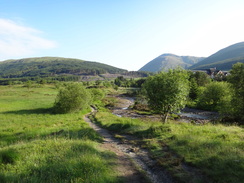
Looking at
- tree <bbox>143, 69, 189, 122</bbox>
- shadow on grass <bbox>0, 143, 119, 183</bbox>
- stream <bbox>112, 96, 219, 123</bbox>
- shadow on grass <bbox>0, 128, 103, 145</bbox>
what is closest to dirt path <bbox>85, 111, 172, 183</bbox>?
shadow on grass <bbox>0, 143, 119, 183</bbox>

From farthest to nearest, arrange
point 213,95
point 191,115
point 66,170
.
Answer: point 213,95 < point 191,115 < point 66,170

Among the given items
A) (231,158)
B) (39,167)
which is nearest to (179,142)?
(231,158)

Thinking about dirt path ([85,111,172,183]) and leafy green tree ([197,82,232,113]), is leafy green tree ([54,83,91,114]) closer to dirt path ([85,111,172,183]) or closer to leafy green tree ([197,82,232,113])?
dirt path ([85,111,172,183])

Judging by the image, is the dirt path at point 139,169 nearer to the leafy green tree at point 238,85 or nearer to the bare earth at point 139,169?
the bare earth at point 139,169

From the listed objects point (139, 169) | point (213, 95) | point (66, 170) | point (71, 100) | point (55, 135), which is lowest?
point (213, 95)

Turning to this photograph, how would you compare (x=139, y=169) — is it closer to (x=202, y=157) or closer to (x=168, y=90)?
(x=202, y=157)

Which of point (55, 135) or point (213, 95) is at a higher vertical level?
point (55, 135)

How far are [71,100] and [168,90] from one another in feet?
115

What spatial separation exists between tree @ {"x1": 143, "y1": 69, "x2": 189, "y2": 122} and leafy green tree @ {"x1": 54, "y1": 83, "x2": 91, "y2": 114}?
30959 mm

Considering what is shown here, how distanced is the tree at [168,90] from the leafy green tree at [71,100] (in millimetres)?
30959

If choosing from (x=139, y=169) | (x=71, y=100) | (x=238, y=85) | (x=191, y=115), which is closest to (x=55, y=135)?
(x=139, y=169)

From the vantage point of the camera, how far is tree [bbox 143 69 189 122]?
71.6ft

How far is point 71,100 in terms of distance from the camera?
48.6 m

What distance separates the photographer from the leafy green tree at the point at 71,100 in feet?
155
